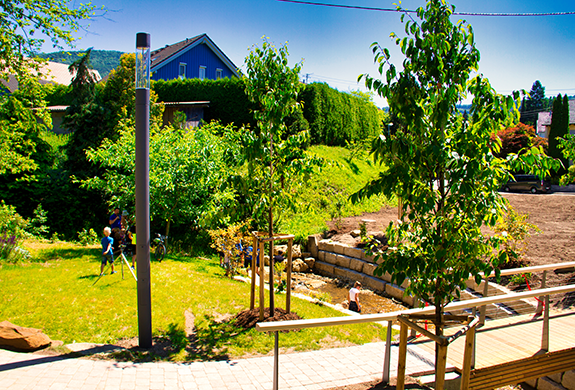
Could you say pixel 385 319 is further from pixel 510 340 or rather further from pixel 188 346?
pixel 188 346

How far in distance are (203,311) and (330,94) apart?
22.0 metres

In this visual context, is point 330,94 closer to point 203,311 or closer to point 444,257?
point 203,311

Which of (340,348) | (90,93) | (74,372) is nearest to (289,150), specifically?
(340,348)

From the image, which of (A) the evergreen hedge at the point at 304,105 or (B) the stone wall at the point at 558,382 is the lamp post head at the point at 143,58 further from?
(A) the evergreen hedge at the point at 304,105

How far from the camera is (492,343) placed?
5516 millimetres

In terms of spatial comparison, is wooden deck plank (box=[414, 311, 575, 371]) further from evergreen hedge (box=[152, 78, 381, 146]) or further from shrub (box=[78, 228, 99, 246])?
evergreen hedge (box=[152, 78, 381, 146])

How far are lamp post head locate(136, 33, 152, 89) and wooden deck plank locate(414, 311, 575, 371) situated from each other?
19.2ft

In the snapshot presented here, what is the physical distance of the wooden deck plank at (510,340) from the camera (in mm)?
5219

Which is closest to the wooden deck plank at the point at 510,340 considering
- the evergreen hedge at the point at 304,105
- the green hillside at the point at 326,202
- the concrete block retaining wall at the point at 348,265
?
the concrete block retaining wall at the point at 348,265

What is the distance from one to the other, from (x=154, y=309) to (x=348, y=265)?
8.02 meters

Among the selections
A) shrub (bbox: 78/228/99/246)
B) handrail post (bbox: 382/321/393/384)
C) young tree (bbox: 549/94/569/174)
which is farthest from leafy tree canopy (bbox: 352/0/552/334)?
young tree (bbox: 549/94/569/174)

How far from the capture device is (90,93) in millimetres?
17594

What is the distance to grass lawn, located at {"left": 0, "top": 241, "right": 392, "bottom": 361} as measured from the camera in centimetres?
624

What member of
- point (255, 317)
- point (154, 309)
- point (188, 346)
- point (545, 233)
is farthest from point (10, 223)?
point (545, 233)
